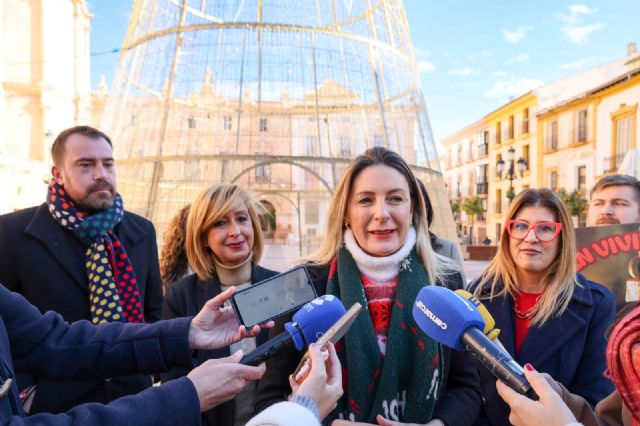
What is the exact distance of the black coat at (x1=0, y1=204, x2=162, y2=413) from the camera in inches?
90.5

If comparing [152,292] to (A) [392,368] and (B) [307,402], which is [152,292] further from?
(B) [307,402]

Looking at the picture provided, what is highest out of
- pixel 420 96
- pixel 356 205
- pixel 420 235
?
pixel 420 96

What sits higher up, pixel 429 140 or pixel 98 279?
pixel 429 140

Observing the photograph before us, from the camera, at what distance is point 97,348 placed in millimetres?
1624

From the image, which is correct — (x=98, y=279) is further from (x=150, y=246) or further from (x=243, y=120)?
(x=243, y=120)

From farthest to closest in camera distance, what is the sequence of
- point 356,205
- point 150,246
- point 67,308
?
point 150,246 → point 67,308 → point 356,205

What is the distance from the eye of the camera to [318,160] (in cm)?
877

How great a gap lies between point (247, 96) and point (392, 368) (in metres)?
7.58

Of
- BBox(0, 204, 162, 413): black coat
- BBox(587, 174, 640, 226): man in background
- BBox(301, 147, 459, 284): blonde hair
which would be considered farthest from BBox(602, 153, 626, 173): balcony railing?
BBox(0, 204, 162, 413): black coat

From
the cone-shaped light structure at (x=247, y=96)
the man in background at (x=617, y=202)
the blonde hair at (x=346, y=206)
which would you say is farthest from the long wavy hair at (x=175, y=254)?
the cone-shaped light structure at (x=247, y=96)

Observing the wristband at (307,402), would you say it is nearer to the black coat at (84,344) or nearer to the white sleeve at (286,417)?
the white sleeve at (286,417)

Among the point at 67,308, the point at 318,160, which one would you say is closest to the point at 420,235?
the point at 67,308

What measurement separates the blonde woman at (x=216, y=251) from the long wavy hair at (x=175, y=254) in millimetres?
628

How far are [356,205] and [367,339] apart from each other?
1.81ft
